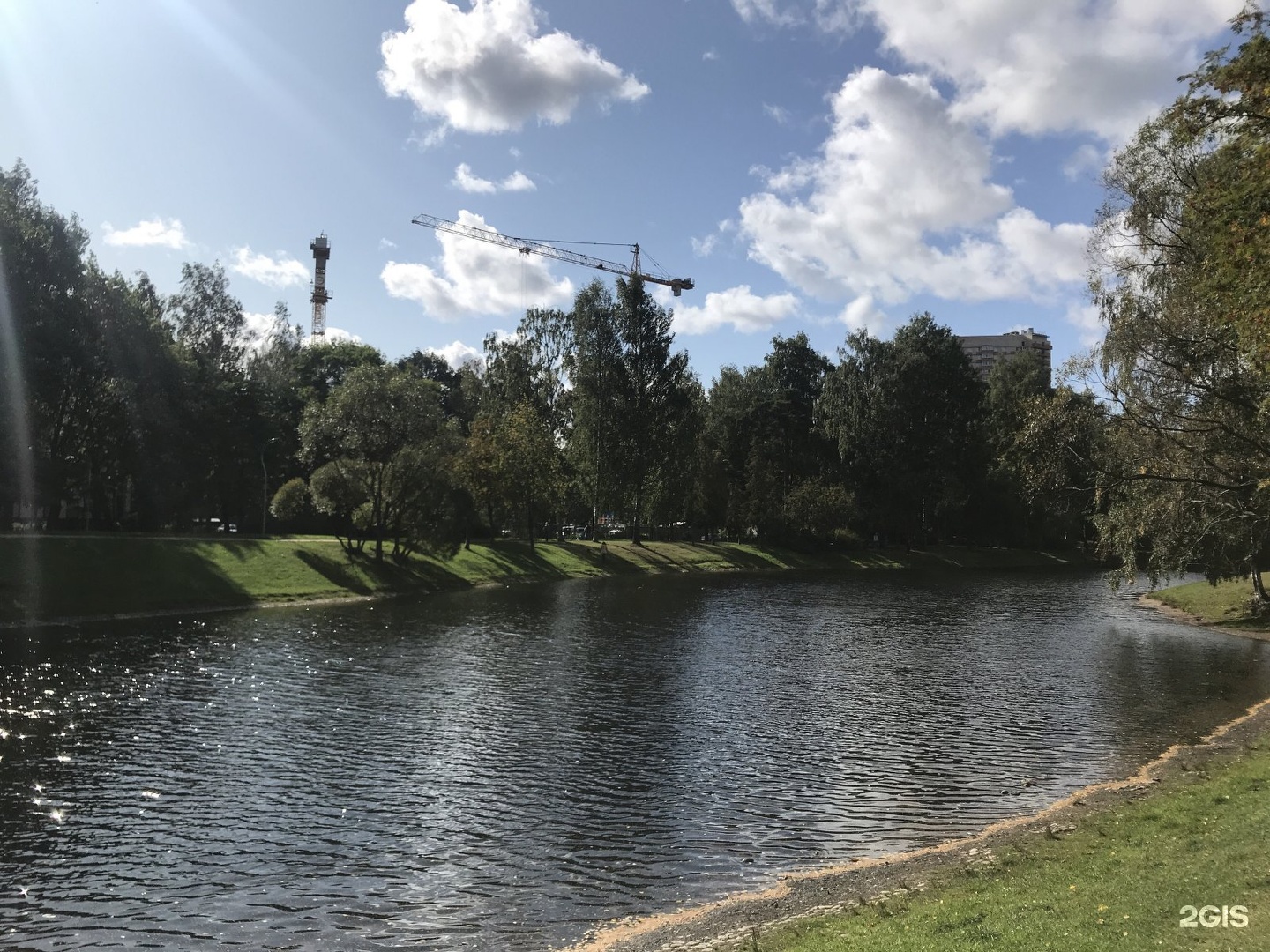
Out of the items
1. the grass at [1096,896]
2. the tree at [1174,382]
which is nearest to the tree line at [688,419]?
the tree at [1174,382]

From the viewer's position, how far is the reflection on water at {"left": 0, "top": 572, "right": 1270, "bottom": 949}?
1409 cm

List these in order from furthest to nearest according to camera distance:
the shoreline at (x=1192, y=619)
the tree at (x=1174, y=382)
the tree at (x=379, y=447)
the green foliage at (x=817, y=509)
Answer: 1. the green foliage at (x=817, y=509)
2. the tree at (x=379, y=447)
3. the shoreline at (x=1192, y=619)
4. the tree at (x=1174, y=382)

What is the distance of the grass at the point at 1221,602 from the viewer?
49.6m

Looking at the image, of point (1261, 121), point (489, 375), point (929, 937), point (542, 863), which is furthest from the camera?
point (489, 375)

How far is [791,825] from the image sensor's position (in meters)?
17.5

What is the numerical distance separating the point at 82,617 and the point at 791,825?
132 feet

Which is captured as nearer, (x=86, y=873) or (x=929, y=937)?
(x=929, y=937)

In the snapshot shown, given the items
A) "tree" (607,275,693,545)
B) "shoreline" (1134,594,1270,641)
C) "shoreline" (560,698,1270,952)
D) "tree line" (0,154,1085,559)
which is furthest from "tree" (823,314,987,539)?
"shoreline" (560,698,1270,952)

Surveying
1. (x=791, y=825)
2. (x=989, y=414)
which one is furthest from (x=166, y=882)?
(x=989, y=414)

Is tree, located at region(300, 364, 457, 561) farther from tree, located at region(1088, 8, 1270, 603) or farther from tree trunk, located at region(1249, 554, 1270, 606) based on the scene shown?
tree trunk, located at region(1249, 554, 1270, 606)

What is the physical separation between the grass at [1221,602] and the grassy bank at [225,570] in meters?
46.1

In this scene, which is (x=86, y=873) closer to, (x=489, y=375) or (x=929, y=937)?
(x=929, y=937)

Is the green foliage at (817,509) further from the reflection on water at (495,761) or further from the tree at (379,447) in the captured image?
the reflection on water at (495,761)

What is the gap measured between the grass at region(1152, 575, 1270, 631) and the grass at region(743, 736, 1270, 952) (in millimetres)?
40541
